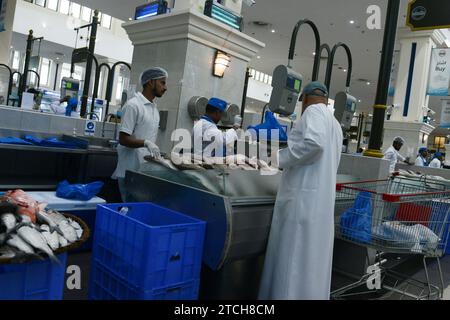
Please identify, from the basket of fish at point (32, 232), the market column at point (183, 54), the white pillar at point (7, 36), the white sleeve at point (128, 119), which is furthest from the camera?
the white pillar at point (7, 36)

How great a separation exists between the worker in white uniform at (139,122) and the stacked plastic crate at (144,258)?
120 centimetres

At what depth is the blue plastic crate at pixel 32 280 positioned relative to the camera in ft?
5.31

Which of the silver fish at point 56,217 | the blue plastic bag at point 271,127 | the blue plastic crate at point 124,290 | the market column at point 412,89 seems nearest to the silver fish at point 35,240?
the silver fish at point 56,217

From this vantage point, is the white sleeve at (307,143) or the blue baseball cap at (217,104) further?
the blue baseball cap at (217,104)

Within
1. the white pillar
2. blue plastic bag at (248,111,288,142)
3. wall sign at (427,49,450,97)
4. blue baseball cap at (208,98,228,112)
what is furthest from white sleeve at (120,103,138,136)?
the white pillar

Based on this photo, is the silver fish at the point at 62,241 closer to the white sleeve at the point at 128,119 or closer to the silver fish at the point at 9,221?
the silver fish at the point at 9,221

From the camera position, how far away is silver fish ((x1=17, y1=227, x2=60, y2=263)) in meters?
1.61

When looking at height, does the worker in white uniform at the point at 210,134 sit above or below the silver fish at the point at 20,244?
above

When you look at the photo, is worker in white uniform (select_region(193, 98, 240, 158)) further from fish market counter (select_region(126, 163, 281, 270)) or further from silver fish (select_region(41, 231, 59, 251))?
silver fish (select_region(41, 231, 59, 251))

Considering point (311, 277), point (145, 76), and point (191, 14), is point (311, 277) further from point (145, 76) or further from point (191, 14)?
point (191, 14)

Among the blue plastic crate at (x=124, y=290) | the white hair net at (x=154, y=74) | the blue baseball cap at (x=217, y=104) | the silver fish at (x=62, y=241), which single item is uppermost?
the white hair net at (x=154, y=74)

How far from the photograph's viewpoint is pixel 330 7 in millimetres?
9000
